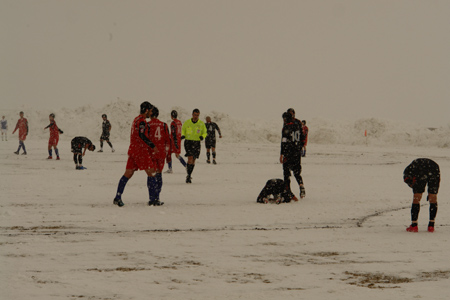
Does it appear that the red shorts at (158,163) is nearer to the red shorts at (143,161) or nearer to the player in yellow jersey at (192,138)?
the red shorts at (143,161)

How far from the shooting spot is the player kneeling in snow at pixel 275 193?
1270 centimetres

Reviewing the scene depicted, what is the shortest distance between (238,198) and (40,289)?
8.04 metres

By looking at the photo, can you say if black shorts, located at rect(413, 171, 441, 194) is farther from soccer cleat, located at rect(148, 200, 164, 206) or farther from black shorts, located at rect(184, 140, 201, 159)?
black shorts, located at rect(184, 140, 201, 159)

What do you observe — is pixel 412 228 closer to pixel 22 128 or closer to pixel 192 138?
pixel 192 138

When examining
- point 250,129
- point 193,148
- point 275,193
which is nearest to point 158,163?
point 275,193

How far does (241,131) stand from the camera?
7144 cm

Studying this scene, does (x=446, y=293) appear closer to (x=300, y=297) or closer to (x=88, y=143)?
(x=300, y=297)

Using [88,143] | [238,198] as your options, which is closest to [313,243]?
[238,198]

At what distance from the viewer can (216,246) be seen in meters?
7.97

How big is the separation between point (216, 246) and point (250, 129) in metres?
65.9

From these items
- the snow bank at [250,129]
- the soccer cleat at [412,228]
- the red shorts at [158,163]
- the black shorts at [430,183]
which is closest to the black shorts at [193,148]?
the red shorts at [158,163]

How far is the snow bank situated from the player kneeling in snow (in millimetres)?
45047

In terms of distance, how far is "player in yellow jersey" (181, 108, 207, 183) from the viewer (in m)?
16.7

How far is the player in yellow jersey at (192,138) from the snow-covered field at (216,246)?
5.86 feet
